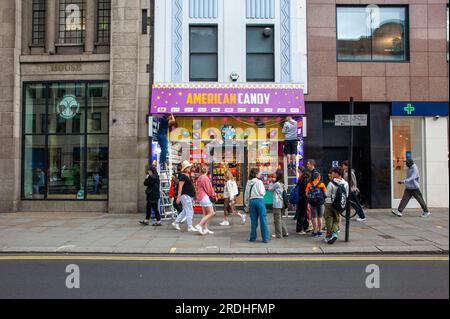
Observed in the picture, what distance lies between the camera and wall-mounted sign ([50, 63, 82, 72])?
15984mm

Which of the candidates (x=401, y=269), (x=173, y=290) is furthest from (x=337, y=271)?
(x=173, y=290)

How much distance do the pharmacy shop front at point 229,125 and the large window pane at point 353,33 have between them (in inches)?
102

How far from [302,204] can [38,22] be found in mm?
12584

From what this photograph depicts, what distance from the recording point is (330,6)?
15.9 metres

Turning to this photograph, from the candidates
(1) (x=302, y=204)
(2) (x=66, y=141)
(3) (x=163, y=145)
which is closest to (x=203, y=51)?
(3) (x=163, y=145)

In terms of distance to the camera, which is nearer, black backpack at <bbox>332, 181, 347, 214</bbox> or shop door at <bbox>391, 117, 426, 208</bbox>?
black backpack at <bbox>332, 181, 347, 214</bbox>

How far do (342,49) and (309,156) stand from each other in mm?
4284

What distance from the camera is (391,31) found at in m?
16.2

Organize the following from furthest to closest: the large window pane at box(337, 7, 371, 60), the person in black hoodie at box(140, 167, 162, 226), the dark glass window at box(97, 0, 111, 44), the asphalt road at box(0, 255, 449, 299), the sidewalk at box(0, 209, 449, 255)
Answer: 1. the dark glass window at box(97, 0, 111, 44)
2. the large window pane at box(337, 7, 371, 60)
3. the person in black hoodie at box(140, 167, 162, 226)
4. the sidewalk at box(0, 209, 449, 255)
5. the asphalt road at box(0, 255, 449, 299)

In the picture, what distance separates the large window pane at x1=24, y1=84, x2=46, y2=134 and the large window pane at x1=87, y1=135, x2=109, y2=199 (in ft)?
6.98

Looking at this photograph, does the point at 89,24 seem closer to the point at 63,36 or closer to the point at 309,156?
the point at 63,36

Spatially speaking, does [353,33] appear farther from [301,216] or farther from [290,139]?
[301,216]

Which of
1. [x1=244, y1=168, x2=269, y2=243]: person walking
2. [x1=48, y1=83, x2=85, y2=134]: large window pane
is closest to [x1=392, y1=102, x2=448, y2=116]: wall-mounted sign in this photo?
[x1=244, y1=168, x2=269, y2=243]: person walking

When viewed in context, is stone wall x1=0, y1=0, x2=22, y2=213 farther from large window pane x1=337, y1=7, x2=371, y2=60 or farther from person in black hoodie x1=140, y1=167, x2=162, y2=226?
large window pane x1=337, y1=7, x2=371, y2=60
